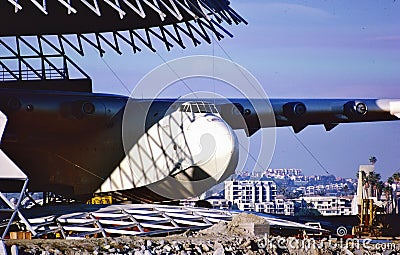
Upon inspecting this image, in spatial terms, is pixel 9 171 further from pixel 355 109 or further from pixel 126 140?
pixel 355 109

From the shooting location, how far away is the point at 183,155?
3678cm

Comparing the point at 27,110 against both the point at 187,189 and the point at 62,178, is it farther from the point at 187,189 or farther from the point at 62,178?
the point at 187,189

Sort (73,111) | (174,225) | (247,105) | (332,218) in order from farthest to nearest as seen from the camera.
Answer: (332,218) → (247,105) → (73,111) → (174,225)

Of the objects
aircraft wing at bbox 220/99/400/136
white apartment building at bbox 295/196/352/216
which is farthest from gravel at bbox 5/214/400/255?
white apartment building at bbox 295/196/352/216

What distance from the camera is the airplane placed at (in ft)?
120

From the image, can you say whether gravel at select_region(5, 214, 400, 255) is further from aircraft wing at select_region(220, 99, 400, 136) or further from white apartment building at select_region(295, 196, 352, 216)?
white apartment building at select_region(295, 196, 352, 216)

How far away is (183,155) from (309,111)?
8.07 m

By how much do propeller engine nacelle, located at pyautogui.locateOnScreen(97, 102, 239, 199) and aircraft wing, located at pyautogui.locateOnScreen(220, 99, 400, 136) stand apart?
4.01 meters

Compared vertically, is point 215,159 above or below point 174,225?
above

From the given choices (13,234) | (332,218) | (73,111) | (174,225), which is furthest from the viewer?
(332,218)

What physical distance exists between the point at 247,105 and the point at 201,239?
52.3ft

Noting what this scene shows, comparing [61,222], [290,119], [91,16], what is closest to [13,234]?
[61,222]

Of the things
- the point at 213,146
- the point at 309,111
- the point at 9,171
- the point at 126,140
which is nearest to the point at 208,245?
the point at 9,171

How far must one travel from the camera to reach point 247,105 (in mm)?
41906
